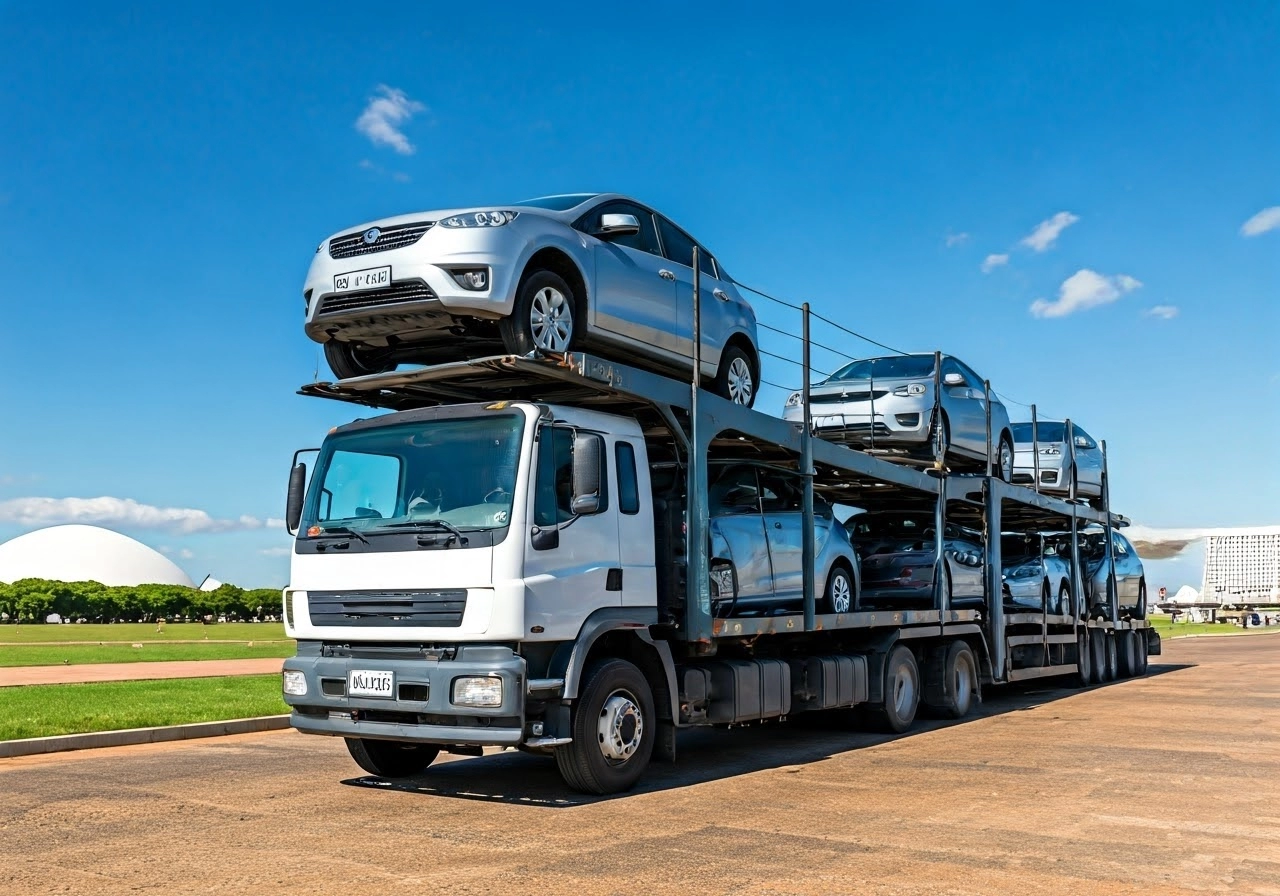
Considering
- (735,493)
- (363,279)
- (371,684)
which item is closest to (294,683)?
(371,684)

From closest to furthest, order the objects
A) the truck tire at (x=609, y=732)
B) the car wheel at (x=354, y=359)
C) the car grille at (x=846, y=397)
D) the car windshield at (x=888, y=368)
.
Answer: the truck tire at (x=609, y=732) < the car wheel at (x=354, y=359) < the car grille at (x=846, y=397) < the car windshield at (x=888, y=368)

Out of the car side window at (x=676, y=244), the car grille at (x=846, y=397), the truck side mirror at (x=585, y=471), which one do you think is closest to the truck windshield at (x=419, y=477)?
the truck side mirror at (x=585, y=471)

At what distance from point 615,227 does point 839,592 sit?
4.47 m

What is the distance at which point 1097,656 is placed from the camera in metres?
19.3

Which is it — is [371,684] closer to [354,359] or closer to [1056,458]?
[354,359]

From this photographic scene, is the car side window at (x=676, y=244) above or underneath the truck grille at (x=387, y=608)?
above

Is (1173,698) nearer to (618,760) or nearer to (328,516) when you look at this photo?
(618,760)

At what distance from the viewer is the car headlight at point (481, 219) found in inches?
309

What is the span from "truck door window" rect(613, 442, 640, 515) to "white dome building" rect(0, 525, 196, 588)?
124 meters

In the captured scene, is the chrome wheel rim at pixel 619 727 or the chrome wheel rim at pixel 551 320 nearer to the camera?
the chrome wheel rim at pixel 619 727

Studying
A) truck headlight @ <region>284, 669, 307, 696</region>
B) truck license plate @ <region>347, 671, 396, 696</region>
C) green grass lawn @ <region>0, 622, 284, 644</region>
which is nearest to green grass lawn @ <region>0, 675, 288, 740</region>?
truck headlight @ <region>284, 669, 307, 696</region>

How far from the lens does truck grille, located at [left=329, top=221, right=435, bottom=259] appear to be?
7902 mm

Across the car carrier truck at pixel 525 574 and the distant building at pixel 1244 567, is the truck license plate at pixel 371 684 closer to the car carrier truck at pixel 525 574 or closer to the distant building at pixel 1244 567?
the car carrier truck at pixel 525 574

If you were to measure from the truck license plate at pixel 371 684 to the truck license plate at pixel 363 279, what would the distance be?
249 centimetres
